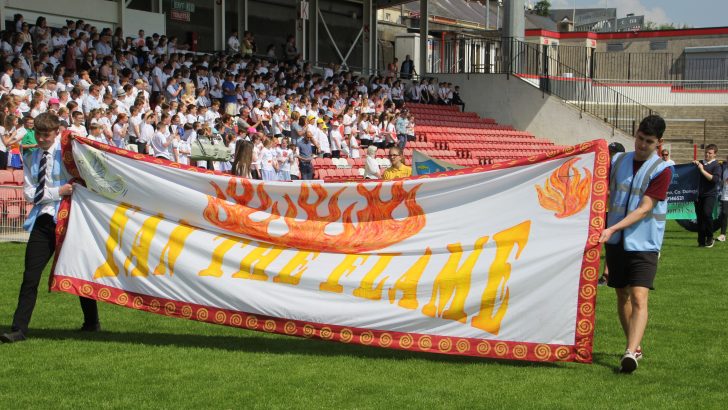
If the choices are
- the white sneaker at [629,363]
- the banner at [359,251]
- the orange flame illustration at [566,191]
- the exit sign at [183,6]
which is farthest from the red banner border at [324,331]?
the exit sign at [183,6]

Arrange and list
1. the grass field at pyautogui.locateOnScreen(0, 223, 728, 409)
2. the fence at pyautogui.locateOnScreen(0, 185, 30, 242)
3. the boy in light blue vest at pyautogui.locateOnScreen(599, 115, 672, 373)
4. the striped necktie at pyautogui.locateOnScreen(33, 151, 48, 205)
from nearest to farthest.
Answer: the grass field at pyautogui.locateOnScreen(0, 223, 728, 409) < the boy in light blue vest at pyautogui.locateOnScreen(599, 115, 672, 373) < the striped necktie at pyautogui.locateOnScreen(33, 151, 48, 205) < the fence at pyautogui.locateOnScreen(0, 185, 30, 242)

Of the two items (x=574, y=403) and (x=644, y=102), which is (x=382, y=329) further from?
(x=644, y=102)

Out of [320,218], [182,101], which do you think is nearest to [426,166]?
[320,218]

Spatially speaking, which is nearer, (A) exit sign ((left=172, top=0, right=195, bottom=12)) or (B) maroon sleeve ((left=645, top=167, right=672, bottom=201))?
(B) maroon sleeve ((left=645, top=167, right=672, bottom=201))

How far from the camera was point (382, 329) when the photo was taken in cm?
790

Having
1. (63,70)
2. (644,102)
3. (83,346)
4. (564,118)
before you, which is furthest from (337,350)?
(644,102)

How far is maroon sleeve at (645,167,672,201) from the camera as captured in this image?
298 inches

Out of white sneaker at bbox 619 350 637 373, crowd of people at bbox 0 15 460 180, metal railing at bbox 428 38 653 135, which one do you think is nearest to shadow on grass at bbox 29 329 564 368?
white sneaker at bbox 619 350 637 373

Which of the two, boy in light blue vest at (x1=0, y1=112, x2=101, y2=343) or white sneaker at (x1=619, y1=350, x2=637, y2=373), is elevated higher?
boy in light blue vest at (x1=0, y1=112, x2=101, y2=343)

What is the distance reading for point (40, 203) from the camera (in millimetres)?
8539

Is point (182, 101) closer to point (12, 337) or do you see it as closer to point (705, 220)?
point (705, 220)

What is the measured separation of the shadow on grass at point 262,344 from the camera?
7996mm

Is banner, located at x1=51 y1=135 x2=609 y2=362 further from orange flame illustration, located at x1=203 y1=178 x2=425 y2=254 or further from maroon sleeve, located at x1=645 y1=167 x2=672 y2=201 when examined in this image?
maroon sleeve, located at x1=645 y1=167 x2=672 y2=201

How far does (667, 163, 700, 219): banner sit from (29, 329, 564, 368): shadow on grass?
12.0 m
